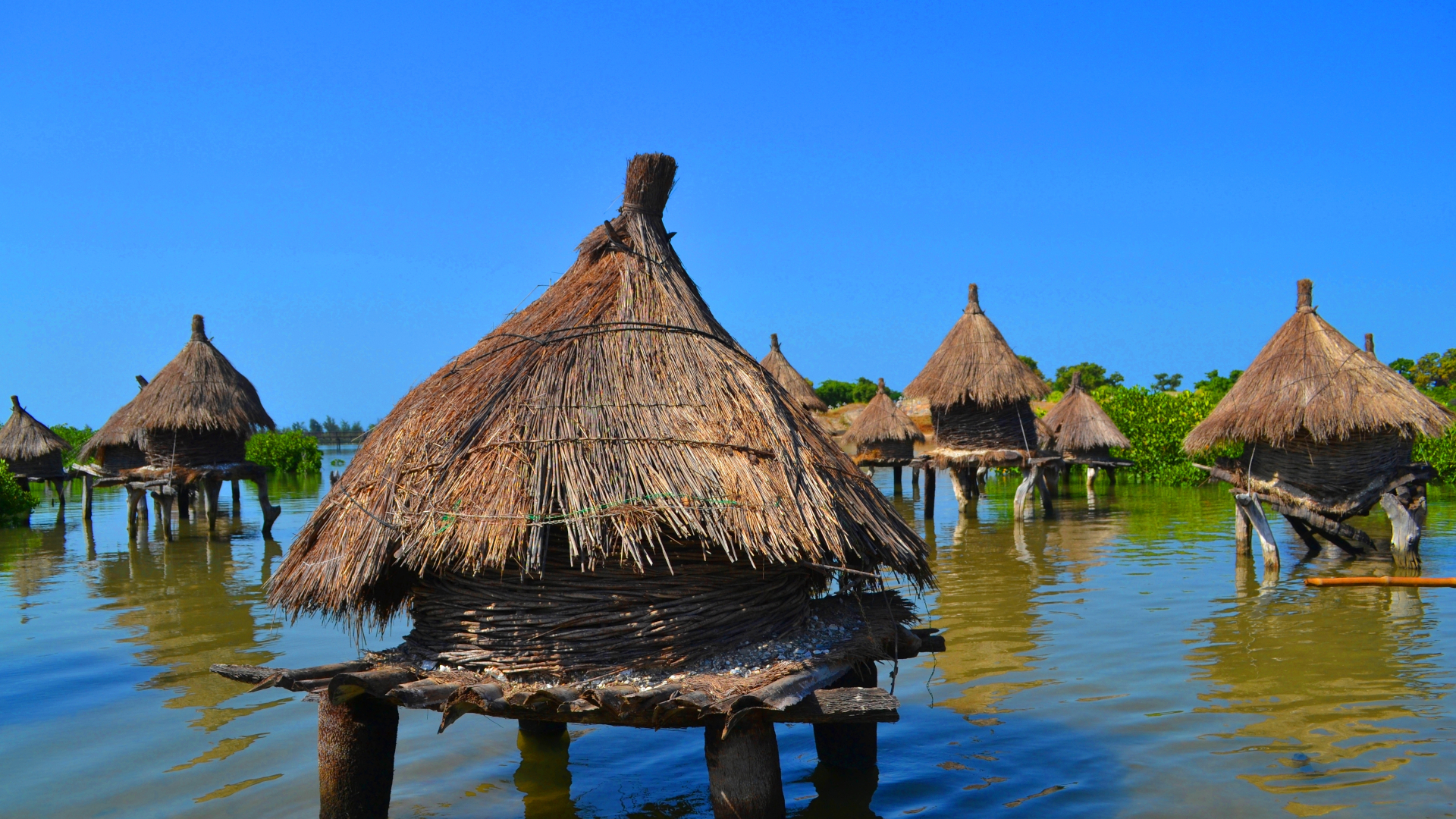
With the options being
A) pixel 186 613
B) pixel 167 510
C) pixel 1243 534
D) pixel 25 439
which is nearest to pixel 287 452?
pixel 25 439

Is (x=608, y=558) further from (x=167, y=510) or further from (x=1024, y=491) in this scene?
(x=167, y=510)

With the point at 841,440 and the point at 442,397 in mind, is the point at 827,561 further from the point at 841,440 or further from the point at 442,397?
the point at 841,440

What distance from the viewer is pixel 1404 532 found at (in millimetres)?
10977

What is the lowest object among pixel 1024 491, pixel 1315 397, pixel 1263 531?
pixel 1263 531

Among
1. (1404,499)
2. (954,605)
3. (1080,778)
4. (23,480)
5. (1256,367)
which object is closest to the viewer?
(1080,778)

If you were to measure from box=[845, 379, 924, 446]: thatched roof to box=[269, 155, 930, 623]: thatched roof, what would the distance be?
18755 millimetres

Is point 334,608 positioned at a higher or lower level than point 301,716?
higher

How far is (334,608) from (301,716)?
2.58 metres

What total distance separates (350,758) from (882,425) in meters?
20.3

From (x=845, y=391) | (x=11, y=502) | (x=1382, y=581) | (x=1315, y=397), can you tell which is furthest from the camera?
(x=845, y=391)

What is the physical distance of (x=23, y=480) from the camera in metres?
23.1

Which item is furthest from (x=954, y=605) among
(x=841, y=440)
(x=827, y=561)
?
(x=841, y=440)

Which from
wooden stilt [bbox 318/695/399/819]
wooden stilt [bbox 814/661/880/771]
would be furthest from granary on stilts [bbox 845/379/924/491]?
wooden stilt [bbox 318/695/399/819]

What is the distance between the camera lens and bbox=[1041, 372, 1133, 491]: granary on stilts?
77.5ft
